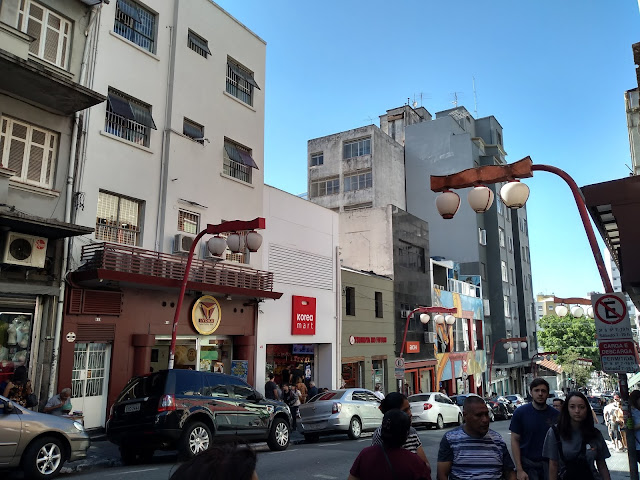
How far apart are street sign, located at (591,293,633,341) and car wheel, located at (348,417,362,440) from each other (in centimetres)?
1080

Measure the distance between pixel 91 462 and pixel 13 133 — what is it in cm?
886

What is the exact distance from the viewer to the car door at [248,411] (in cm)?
1255

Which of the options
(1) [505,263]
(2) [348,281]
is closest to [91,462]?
(2) [348,281]

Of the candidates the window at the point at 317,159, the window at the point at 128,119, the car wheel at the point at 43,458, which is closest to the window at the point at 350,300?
the window at the point at 128,119

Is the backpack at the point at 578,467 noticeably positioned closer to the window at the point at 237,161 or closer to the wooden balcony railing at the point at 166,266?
the wooden balcony railing at the point at 166,266

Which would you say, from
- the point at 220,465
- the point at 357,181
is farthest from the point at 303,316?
the point at 357,181

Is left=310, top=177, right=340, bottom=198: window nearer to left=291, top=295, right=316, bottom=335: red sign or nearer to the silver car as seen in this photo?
left=291, top=295, right=316, bottom=335: red sign

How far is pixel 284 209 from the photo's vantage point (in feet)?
79.0

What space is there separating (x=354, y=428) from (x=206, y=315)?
6.43m

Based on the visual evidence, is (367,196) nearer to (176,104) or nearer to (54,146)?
(176,104)

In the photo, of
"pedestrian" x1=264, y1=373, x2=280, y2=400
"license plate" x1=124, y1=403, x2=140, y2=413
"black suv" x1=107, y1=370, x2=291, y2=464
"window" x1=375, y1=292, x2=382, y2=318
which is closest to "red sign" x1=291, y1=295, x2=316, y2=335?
"pedestrian" x1=264, y1=373, x2=280, y2=400

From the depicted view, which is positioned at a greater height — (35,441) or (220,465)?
(220,465)

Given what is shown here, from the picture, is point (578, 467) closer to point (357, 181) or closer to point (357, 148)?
point (357, 181)

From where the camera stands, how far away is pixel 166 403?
10.9 m
